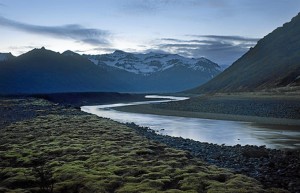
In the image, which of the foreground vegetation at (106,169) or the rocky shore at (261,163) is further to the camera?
the rocky shore at (261,163)

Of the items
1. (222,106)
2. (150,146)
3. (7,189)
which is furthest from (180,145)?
(222,106)

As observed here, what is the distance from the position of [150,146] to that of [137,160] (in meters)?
6.29

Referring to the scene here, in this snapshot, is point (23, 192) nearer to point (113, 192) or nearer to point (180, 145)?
point (113, 192)

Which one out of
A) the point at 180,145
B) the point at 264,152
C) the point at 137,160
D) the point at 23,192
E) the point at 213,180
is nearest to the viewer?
the point at 23,192

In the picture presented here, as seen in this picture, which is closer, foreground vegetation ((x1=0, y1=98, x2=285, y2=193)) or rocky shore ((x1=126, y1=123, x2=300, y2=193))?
foreground vegetation ((x1=0, y1=98, x2=285, y2=193))

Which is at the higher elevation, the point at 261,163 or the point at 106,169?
the point at 261,163

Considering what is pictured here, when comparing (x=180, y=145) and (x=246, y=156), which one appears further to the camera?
(x=180, y=145)

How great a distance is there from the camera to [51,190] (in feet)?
60.1

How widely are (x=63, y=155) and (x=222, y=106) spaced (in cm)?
7275

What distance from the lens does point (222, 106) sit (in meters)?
95.8

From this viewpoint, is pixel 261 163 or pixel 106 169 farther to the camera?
pixel 261 163

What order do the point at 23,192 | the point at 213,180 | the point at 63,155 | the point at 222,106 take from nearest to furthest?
the point at 23,192, the point at 213,180, the point at 63,155, the point at 222,106

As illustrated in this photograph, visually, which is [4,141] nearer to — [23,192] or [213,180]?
[23,192]

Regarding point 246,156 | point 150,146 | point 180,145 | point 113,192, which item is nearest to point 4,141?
point 150,146
